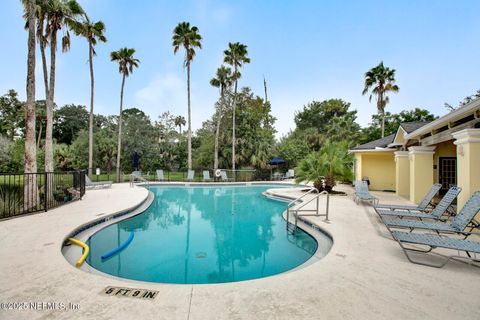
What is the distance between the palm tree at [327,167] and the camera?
12469mm

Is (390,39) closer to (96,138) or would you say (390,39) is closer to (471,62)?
(471,62)

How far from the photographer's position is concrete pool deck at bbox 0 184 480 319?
2.46m

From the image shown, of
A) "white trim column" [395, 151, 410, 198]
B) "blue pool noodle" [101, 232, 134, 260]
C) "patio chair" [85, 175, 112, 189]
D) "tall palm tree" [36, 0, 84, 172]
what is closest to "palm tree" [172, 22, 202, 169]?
"tall palm tree" [36, 0, 84, 172]

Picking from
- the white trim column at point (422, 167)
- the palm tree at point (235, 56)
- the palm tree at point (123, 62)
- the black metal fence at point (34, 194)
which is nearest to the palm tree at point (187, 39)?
the palm tree at point (235, 56)

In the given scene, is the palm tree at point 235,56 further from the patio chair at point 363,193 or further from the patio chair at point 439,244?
the patio chair at point 439,244

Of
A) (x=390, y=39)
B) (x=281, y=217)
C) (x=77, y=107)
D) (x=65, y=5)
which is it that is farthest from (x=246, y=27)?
(x=77, y=107)

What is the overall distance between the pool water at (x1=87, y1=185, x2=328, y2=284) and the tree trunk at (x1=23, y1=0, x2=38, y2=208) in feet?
11.3

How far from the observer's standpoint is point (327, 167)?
41.2 feet

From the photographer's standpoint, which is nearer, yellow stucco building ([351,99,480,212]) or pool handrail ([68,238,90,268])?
pool handrail ([68,238,90,268])

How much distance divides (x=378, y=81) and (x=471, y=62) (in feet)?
19.9

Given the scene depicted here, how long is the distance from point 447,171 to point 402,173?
173 cm

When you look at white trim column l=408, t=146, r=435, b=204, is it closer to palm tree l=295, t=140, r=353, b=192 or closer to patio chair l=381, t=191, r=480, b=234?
palm tree l=295, t=140, r=353, b=192

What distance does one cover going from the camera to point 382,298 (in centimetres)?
276

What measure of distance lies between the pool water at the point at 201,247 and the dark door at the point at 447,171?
815cm
